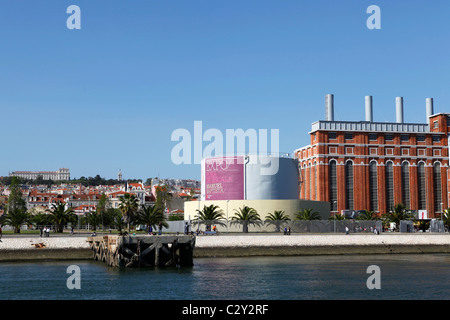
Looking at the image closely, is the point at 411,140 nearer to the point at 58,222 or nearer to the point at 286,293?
the point at 58,222

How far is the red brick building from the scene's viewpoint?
12850 centimetres

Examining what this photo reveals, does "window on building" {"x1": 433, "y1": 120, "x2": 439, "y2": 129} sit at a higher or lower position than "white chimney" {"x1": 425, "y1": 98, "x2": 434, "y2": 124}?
lower

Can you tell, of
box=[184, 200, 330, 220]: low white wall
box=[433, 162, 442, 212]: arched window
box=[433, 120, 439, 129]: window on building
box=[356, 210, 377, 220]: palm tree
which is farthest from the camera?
box=[433, 120, 439, 129]: window on building

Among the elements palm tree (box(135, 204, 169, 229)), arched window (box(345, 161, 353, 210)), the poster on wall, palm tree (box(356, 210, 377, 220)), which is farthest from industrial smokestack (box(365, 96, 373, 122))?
palm tree (box(135, 204, 169, 229))

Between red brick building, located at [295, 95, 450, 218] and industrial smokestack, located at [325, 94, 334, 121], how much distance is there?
0.85 feet

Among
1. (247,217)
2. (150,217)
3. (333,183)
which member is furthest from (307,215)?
(333,183)

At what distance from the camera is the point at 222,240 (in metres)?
62.1

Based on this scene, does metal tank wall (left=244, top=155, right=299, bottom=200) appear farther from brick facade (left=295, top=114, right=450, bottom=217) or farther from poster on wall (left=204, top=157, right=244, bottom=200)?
brick facade (left=295, top=114, right=450, bottom=217)

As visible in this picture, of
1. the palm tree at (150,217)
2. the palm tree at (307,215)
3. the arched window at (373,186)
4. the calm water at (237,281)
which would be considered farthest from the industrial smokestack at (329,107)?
the calm water at (237,281)

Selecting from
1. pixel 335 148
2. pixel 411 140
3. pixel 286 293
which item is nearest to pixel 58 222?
pixel 286 293

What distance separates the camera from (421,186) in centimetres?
13288

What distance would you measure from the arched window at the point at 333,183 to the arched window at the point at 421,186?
21435mm

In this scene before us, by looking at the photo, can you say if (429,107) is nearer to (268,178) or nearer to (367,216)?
(367,216)

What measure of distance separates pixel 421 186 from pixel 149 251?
99.2 meters
